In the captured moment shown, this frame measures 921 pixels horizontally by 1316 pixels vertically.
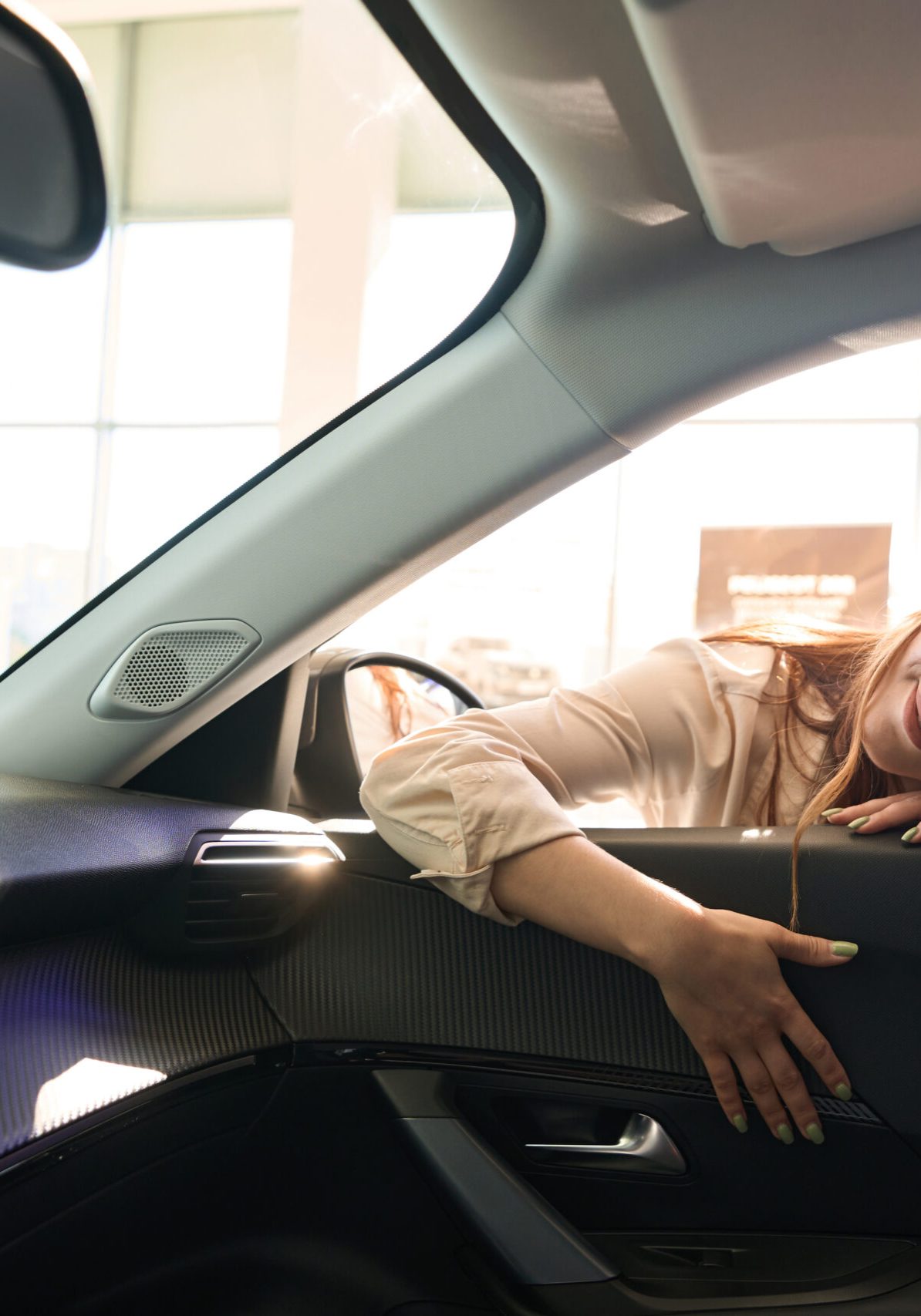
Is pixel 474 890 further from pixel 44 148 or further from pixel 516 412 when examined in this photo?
pixel 44 148

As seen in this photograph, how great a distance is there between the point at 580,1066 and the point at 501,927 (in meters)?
0.15

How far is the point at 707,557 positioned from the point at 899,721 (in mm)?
4335

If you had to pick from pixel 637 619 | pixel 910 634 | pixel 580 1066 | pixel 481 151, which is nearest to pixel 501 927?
pixel 580 1066

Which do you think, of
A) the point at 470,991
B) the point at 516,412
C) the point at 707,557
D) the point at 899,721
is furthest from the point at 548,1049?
the point at 707,557

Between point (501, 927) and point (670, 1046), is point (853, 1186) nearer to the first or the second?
point (670, 1046)

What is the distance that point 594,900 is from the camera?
940 mm

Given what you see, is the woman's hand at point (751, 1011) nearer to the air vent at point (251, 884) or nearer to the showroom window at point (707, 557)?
the air vent at point (251, 884)

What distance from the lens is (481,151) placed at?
849mm

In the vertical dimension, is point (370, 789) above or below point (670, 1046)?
above

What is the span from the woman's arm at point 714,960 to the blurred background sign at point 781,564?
4206 millimetres

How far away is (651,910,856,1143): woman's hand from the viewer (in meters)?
0.92

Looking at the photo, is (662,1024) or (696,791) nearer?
(662,1024)

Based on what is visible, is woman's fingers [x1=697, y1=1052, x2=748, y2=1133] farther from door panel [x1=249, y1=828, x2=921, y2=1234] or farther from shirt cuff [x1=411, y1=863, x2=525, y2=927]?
shirt cuff [x1=411, y1=863, x2=525, y2=927]

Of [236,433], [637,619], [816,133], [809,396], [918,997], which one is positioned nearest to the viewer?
[816,133]
